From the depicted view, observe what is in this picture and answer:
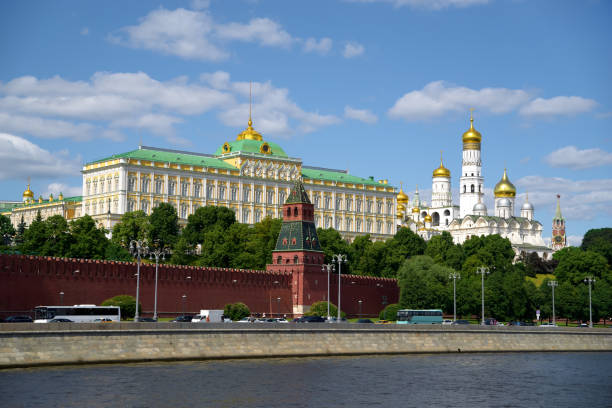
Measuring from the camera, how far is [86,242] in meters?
103

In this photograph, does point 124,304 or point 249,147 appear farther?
point 249,147

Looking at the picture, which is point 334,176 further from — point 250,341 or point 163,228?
point 250,341

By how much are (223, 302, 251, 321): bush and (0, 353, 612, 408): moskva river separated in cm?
2366

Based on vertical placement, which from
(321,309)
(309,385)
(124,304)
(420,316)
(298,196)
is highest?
(298,196)

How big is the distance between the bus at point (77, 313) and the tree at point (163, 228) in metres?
46.9

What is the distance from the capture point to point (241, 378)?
50.9 m

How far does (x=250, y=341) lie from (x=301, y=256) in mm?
37008

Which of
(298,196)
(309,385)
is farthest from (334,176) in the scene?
(309,385)

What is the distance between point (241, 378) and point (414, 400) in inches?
363

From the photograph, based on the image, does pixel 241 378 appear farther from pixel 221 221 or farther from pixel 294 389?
pixel 221 221

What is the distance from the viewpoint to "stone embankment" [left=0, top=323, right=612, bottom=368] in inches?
2030

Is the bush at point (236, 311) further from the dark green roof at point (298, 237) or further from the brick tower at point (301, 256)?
the dark green roof at point (298, 237)

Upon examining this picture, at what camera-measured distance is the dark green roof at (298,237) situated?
96.9 m

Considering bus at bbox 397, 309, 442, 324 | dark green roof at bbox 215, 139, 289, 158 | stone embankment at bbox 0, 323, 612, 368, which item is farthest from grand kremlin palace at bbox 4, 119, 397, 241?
stone embankment at bbox 0, 323, 612, 368
